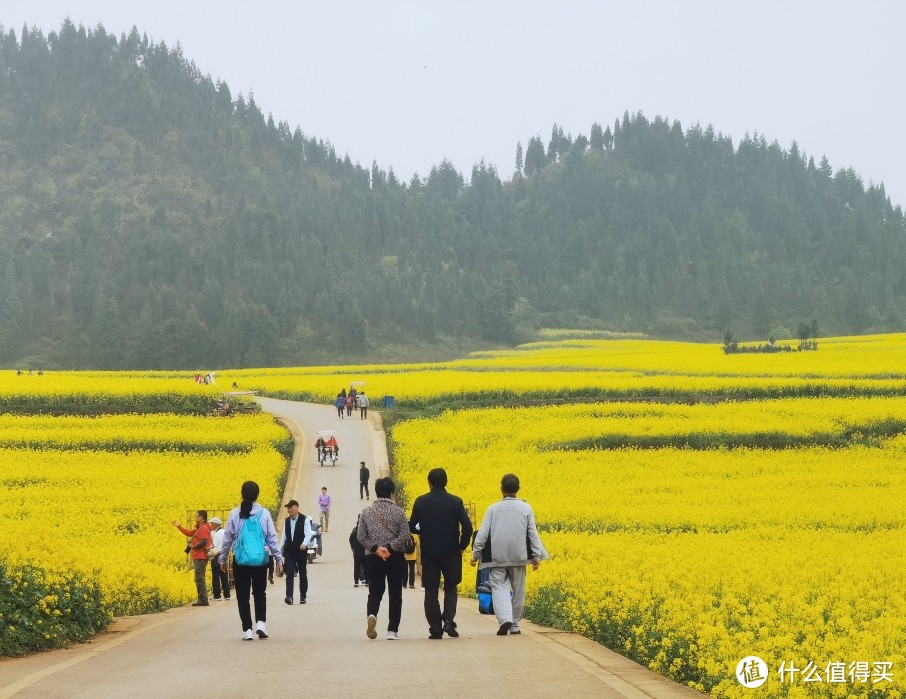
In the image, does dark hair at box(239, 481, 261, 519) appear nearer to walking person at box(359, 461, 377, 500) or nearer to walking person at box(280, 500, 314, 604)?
walking person at box(280, 500, 314, 604)

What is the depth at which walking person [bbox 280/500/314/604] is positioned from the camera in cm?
2047

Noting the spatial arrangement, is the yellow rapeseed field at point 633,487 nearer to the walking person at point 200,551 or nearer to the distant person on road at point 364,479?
the walking person at point 200,551

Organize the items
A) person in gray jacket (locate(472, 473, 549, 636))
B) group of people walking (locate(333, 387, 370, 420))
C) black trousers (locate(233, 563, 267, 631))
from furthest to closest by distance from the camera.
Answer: group of people walking (locate(333, 387, 370, 420)) < black trousers (locate(233, 563, 267, 631)) < person in gray jacket (locate(472, 473, 549, 636))

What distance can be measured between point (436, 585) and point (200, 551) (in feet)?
26.5

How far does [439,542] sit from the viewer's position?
1454 cm

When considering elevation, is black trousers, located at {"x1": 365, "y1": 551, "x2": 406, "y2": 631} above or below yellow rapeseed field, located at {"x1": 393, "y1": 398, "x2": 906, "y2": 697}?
above

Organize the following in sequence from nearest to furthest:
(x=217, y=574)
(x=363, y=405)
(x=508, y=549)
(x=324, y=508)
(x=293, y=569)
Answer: (x=508, y=549), (x=293, y=569), (x=217, y=574), (x=324, y=508), (x=363, y=405)

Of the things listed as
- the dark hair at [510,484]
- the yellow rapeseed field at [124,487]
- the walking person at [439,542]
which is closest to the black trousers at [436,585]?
the walking person at [439,542]

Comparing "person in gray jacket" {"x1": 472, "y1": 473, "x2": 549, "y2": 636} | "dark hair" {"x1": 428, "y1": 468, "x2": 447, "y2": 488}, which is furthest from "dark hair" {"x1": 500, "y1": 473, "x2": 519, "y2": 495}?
"dark hair" {"x1": 428, "y1": 468, "x2": 447, "y2": 488}

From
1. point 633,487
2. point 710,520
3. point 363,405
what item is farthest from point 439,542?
point 363,405

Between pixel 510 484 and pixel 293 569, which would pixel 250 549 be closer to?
pixel 510 484

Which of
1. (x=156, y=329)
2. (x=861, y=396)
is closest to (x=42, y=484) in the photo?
(x=861, y=396)

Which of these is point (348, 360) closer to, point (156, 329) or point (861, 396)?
point (156, 329)

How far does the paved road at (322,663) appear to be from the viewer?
10.6 m
